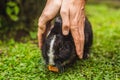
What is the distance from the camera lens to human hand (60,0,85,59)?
3836mm

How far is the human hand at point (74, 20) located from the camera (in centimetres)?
384

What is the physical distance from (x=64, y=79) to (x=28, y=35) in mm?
2013

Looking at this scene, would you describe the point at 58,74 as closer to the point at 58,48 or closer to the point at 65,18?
the point at 58,48

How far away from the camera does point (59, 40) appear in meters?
3.89

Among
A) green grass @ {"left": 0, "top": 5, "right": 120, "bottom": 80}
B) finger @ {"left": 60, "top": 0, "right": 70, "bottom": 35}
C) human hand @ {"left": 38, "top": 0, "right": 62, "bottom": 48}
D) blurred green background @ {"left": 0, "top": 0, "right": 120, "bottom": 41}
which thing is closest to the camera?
finger @ {"left": 60, "top": 0, "right": 70, "bottom": 35}

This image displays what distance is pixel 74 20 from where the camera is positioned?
151 inches

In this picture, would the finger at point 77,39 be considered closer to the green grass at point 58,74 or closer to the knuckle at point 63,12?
the knuckle at point 63,12

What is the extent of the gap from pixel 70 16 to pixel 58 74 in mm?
763

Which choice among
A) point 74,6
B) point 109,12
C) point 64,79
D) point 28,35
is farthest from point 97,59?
point 109,12

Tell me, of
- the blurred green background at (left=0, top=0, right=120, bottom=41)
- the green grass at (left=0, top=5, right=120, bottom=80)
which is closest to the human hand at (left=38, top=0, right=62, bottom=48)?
the green grass at (left=0, top=5, right=120, bottom=80)

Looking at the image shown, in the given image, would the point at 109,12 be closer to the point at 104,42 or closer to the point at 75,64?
the point at 104,42

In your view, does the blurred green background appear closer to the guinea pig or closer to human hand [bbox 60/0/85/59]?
the guinea pig

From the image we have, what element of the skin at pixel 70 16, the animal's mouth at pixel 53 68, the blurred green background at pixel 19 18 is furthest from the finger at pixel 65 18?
the blurred green background at pixel 19 18

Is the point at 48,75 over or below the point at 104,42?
below
